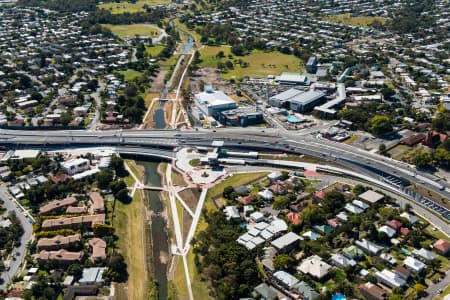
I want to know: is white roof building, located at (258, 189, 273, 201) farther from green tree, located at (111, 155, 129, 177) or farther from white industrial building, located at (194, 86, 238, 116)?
white industrial building, located at (194, 86, 238, 116)

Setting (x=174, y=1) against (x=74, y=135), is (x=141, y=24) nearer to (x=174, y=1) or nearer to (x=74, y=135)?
(x=174, y=1)

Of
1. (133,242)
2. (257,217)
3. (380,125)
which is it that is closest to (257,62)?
(380,125)

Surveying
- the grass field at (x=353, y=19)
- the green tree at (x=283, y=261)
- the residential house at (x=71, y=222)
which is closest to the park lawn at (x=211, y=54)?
the grass field at (x=353, y=19)

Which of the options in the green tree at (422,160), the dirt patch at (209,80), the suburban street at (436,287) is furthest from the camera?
the dirt patch at (209,80)

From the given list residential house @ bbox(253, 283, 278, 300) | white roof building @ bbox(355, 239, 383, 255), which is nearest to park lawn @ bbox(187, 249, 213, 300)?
residential house @ bbox(253, 283, 278, 300)

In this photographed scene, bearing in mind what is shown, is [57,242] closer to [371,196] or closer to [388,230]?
A: [388,230]

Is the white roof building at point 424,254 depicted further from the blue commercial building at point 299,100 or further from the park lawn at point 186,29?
the park lawn at point 186,29
